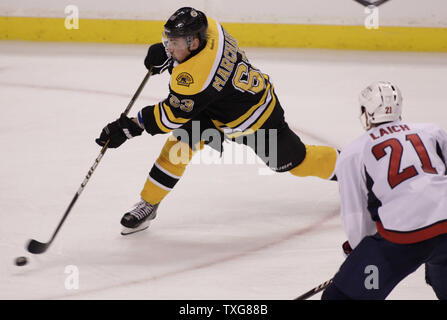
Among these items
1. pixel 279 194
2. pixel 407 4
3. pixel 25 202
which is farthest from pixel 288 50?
pixel 25 202

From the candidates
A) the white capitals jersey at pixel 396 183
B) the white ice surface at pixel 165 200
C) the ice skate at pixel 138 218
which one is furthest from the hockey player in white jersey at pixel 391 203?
the ice skate at pixel 138 218

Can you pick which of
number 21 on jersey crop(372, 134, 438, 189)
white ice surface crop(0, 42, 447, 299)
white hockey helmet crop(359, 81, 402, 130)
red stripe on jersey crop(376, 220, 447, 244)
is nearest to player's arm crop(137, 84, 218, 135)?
white ice surface crop(0, 42, 447, 299)

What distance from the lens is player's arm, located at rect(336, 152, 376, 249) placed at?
2.06m

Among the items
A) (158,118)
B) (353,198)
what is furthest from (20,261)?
(353,198)

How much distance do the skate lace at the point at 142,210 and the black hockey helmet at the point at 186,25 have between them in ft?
2.65

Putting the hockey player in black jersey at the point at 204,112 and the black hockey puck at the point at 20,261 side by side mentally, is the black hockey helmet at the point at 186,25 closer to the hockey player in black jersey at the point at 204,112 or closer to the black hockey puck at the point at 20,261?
the hockey player in black jersey at the point at 204,112

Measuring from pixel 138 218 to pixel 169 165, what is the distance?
0.90 ft

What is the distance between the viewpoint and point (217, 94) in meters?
2.95

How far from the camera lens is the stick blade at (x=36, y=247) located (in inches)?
116

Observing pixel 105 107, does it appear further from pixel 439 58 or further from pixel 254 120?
pixel 439 58

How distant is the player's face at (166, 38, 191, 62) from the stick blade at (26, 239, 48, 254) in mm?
924

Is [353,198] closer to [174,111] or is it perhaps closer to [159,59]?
[174,111]

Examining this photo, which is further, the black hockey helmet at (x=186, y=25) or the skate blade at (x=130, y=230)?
the skate blade at (x=130, y=230)

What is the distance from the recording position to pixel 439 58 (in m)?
6.37
